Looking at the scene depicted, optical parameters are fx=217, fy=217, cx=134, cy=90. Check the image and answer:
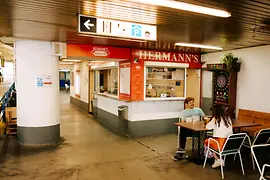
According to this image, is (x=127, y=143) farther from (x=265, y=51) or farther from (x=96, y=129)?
(x=265, y=51)

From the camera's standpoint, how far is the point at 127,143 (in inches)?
227

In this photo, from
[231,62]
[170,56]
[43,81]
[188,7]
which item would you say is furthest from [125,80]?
[188,7]

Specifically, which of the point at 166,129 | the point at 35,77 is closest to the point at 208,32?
the point at 166,129

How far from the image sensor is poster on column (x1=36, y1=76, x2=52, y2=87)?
539 cm

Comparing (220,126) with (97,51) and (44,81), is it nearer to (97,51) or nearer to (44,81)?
(97,51)

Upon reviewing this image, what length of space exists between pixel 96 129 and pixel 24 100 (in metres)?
2.61

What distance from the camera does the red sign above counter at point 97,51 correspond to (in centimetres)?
569

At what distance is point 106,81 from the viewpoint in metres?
8.80

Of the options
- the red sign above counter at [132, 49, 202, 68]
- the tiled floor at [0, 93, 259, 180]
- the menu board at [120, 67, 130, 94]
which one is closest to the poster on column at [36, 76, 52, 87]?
the tiled floor at [0, 93, 259, 180]

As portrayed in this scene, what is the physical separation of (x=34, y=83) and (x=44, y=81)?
0.23 m

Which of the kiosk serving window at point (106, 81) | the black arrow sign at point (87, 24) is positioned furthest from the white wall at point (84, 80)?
the black arrow sign at point (87, 24)

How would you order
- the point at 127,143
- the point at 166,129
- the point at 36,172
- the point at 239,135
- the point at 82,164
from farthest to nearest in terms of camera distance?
the point at 166,129 < the point at 127,143 < the point at 82,164 < the point at 36,172 < the point at 239,135

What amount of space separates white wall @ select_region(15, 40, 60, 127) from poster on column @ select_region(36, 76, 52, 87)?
0.07 meters

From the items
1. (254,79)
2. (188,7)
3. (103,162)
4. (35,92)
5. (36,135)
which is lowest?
(103,162)
